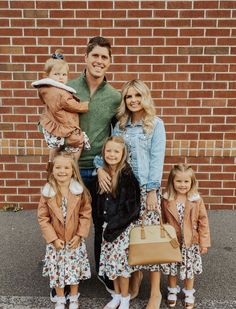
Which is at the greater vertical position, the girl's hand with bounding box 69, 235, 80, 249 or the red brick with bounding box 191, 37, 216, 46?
the red brick with bounding box 191, 37, 216, 46

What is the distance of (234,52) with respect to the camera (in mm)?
4805

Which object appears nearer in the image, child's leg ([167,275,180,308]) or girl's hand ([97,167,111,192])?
girl's hand ([97,167,111,192])

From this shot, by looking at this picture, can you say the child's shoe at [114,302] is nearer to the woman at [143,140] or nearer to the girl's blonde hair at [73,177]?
the woman at [143,140]

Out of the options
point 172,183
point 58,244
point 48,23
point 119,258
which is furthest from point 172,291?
point 48,23

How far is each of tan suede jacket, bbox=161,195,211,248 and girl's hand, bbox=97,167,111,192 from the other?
48cm

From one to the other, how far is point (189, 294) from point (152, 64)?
8.46 ft

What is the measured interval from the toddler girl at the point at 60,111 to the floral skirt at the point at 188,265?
1.08 meters

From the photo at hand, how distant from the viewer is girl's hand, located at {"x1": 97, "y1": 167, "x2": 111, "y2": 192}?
10.2 ft

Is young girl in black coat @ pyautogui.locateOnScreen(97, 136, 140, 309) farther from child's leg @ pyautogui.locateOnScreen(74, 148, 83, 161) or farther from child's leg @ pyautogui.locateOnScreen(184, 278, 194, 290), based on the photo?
child's leg @ pyautogui.locateOnScreen(184, 278, 194, 290)

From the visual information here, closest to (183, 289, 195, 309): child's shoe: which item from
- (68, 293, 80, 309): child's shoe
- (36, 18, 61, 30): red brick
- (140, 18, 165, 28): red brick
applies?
(68, 293, 80, 309): child's shoe

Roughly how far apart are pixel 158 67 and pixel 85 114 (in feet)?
6.14

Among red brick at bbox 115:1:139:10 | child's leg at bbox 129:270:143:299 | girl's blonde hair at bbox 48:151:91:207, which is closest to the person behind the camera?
girl's blonde hair at bbox 48:151:91:207

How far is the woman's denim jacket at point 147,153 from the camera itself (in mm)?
3139

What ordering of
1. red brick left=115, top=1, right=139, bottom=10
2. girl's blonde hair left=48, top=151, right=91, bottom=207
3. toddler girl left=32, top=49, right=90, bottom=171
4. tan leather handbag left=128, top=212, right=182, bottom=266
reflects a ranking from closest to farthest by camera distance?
tan leather handbag left=128, top=212, right=182, bottom=266
toddler girl left=32, top=49, right=90, bottom=171
girl's blonde hair left=48, top=151, right=91, bottom=207
red brick left=115, top=1, right=139, bottom=10
